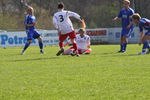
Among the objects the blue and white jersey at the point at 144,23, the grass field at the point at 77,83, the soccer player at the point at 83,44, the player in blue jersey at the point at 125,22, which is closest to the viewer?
the grass field at the point at 77,83

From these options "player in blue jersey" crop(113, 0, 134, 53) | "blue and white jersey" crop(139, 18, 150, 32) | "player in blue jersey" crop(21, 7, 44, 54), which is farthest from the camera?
"player in blue jersey" crop(113, 0, 134, 53)

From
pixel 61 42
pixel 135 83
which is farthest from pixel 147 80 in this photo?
pixel 61 42

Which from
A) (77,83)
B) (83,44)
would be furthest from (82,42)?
(77,83)

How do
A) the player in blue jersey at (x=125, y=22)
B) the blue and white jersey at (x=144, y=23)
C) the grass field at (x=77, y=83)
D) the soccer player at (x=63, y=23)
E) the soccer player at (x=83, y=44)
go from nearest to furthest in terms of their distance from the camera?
the grass field at (x=77, y=83), the soccer player at (x=63, y=23), the blue and white jersey at (x=144, y=23), the soccer player at (x=83, y=44), the player in blue jersey at (x=125, y=22)

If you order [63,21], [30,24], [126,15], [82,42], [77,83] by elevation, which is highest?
[126,15]

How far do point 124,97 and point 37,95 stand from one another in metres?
1.31

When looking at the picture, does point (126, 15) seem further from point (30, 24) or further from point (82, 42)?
point (30, 24)

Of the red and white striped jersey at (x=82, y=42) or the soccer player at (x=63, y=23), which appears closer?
the soccer player at (x=63, y=23)

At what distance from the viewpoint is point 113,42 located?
39.0 m

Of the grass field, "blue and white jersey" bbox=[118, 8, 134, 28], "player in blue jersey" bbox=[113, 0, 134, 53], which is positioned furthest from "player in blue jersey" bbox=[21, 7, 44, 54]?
the grass field

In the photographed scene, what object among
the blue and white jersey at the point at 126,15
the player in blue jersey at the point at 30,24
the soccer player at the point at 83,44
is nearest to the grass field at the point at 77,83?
the soccer player at the point at 83,44

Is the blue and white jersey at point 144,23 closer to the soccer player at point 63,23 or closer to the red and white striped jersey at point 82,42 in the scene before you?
the soccer player at point 63,23

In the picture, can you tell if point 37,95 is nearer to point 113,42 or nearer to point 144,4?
point 113,42

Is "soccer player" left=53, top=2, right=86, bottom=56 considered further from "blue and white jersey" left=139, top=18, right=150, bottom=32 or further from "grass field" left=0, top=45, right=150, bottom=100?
"grass field" left=0, top=45, right=150, bottom=100
